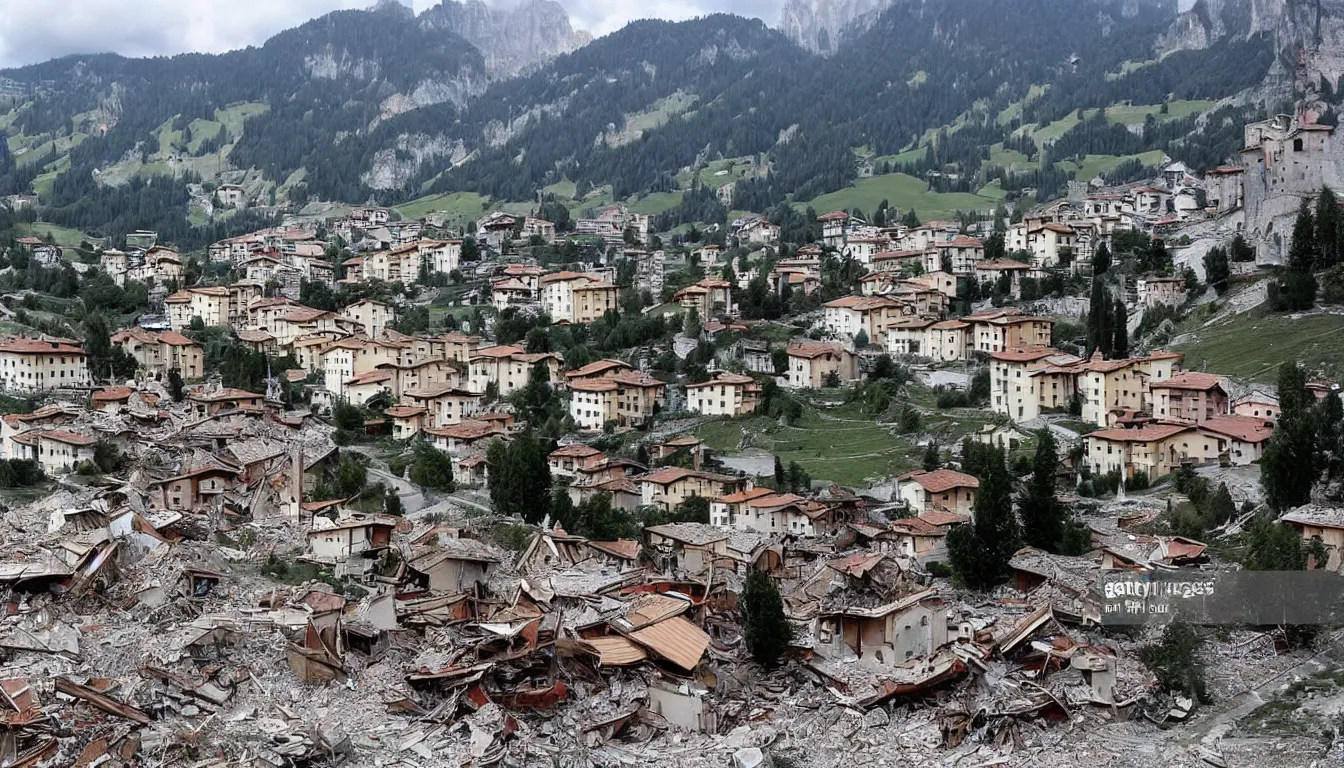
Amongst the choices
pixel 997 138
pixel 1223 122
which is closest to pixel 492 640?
pixel 1223 122

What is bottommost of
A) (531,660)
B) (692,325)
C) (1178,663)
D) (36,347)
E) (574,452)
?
(1178,663)

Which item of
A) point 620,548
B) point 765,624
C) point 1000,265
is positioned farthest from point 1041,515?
point 1000,265

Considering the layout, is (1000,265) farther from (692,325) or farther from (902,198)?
(902,198)

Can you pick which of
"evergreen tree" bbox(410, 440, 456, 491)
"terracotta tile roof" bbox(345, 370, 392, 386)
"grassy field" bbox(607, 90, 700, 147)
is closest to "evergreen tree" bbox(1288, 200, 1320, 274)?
"evergreen tree" bbox(410, 440, 456, 491)

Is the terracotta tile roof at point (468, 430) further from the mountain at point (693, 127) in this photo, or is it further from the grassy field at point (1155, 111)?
the grassy field at point (1155, 111)

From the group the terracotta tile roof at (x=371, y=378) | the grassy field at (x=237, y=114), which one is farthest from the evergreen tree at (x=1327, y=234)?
the grassy field at (x=237, y=114)

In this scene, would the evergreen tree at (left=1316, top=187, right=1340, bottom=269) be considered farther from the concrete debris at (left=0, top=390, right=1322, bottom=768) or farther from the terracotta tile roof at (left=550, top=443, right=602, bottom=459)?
the terracotta tile roof at (left=550, top=443, right=602, bottom=459)
